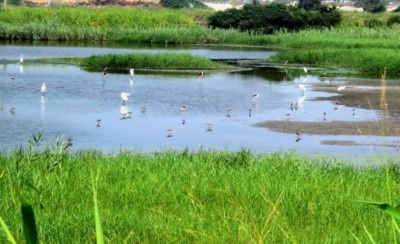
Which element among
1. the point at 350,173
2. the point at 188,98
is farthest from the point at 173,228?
the point at 188,98

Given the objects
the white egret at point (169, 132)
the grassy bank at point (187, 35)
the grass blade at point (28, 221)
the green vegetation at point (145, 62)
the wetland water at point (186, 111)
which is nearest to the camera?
the grass blade at point (28, 221)

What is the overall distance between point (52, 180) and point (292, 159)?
11.1ft

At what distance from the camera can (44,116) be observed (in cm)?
1700

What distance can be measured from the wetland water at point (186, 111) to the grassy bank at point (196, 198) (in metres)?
1.15

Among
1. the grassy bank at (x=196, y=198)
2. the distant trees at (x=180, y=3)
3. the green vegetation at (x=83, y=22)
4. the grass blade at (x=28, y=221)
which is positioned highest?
the grass blade at (x=28, y=221)

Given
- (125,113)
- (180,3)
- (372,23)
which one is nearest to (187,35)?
(372,23)

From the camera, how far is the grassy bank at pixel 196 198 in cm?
599

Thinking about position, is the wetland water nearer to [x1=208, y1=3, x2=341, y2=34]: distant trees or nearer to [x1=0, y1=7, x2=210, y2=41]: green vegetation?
[x1=0, y1=7, x2=210, y2=41]: green vegetation

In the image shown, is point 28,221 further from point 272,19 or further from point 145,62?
point 272,19

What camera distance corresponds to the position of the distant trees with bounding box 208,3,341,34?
54.2 metres

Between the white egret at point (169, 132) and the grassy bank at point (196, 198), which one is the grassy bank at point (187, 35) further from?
the grassy bank at point (196, 198)

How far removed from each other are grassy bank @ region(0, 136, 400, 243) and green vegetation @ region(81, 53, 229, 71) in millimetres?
20121

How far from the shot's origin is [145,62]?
30672 mm

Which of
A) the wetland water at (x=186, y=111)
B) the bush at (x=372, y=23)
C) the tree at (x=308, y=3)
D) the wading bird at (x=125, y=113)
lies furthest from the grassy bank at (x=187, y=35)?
the tree at (x=308, y=3)
